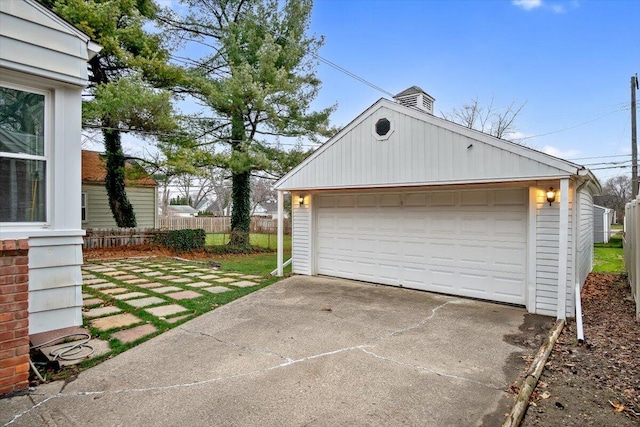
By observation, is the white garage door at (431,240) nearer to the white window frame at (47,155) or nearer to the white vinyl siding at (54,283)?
the white vinyl siding at (54,283)

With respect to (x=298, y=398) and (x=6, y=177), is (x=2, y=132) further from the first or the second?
(x=298, y=398)

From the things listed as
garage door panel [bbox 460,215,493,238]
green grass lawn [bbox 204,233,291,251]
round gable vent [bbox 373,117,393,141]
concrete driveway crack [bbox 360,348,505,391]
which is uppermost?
round gable vent [bbox 373,117,393,141]

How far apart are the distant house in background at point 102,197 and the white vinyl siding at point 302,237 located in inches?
326

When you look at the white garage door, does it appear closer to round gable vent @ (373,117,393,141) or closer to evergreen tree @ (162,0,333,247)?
round gable vent @ (373,117,393,141)

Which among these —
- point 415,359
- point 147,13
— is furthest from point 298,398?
point 147,13

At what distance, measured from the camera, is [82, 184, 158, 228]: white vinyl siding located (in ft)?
49.0

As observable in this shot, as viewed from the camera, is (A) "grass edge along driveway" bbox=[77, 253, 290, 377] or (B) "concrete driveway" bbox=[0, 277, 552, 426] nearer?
(B) "concrete driveway" bbox=[0, 277, 552, 426]

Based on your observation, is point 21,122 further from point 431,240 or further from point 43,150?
point 431,240

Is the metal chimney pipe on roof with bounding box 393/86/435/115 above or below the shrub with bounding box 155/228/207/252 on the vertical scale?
above

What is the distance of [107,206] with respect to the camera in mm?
15430

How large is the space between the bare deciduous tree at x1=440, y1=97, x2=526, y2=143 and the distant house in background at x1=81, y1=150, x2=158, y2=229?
1587 cm

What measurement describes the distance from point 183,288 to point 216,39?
10425 mm

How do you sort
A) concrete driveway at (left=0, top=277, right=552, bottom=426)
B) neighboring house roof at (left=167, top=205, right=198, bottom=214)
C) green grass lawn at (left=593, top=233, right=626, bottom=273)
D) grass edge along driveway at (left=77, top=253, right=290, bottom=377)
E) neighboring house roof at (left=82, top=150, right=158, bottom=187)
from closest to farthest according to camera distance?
concrete driveway at (left=0, top=277, right=552, bottom=426)
grass edge along driveway at (left=77, top=253, right=290, bottom=377)
green grass lawn at (left=593, top=233, right=626, bottom=273)
neighboring house roof at (left=82, top=150, right=158, bottom=187)
neighboring house roof at (left=167, top=205, right=198, bottom=214)

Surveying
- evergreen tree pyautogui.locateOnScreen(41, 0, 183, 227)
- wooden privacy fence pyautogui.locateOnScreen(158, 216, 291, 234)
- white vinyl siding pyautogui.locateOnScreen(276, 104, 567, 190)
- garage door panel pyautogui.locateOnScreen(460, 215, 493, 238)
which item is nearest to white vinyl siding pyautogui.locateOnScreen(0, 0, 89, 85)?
white vinyl siding pyautogui.locateOnScreen(276, 104, 567, 190)
